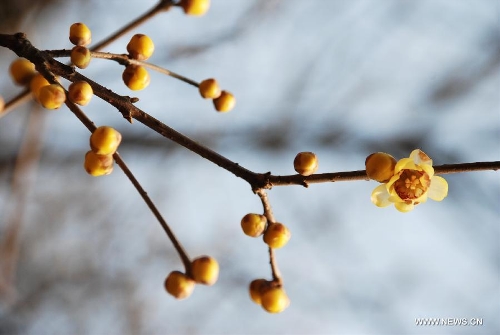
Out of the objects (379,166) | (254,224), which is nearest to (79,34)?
(254,224)

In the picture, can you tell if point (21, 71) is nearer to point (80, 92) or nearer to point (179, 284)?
point (80, 92)

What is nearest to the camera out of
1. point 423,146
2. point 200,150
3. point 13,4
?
point 200,150

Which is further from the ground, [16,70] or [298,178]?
[16,70]

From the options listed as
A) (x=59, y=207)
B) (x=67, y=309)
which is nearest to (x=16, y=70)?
(x=59, y=207)

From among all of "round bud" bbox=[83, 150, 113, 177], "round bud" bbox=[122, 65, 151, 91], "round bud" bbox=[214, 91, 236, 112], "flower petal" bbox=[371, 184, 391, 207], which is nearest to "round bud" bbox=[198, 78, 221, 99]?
"round bud" bbox=[214, 91, 236, 112]

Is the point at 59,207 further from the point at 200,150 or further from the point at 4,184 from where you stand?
the point at 200,150

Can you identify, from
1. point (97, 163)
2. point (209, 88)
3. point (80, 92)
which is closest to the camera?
point (80, 92)
